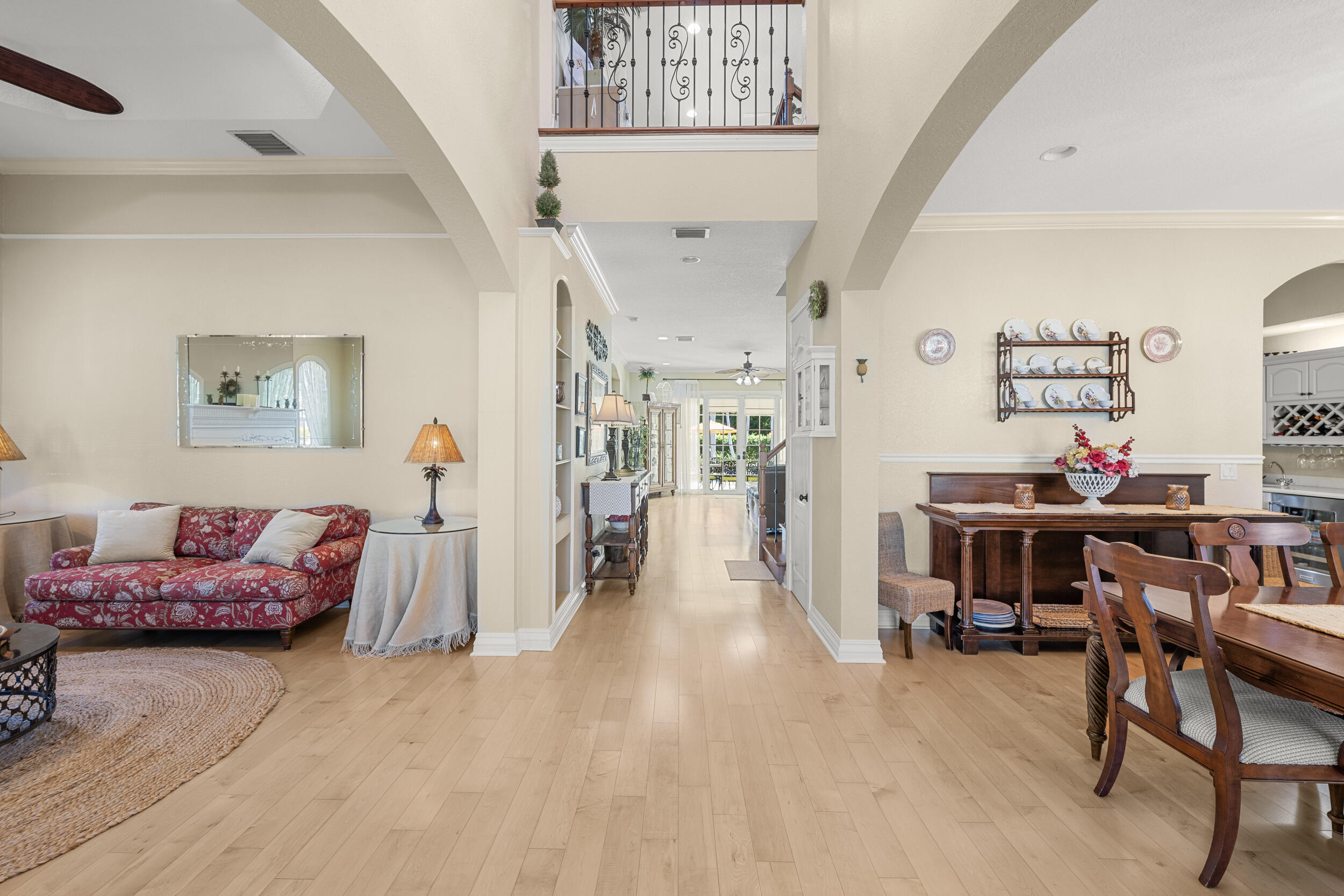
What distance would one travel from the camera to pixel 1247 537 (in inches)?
98.3

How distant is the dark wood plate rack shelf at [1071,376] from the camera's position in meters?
4.18

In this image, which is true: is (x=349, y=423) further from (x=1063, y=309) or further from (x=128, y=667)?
(x=1063, y=309)

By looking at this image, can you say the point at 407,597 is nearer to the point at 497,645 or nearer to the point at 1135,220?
the point at 497,645

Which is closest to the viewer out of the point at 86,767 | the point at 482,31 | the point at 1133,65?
the point at 86,767

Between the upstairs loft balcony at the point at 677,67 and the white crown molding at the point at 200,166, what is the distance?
1414mm

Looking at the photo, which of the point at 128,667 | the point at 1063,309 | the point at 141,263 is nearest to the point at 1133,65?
the point at 1063,309

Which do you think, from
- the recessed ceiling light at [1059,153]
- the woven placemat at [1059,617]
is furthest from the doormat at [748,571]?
the recessed ceiling light at [1059,153]

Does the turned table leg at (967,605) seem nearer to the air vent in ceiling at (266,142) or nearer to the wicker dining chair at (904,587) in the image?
the wicker dining chair at (904,587)

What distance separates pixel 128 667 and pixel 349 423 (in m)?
1.90

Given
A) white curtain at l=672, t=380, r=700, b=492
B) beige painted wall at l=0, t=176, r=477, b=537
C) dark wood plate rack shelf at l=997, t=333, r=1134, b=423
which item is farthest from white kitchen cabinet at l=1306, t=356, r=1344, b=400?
white curtain at l=672, t=380, r=700, b=492

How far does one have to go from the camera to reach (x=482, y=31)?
3105mm

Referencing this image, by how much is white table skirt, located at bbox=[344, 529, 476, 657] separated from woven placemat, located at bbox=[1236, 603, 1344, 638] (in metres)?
3.76

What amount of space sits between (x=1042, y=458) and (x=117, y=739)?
5376 mm

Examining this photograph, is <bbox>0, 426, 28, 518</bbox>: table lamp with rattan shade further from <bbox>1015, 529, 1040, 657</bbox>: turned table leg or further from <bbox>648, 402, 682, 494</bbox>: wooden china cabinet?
<bbox>648, 402, 682, 494</bbox>: wooden china cabinet
